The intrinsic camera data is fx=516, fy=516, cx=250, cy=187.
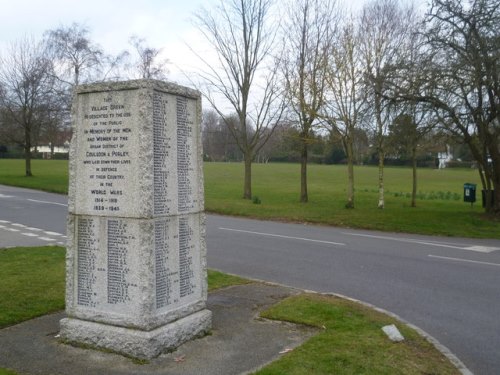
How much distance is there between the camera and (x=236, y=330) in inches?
242

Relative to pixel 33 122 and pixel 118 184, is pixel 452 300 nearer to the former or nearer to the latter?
pixel 118 184

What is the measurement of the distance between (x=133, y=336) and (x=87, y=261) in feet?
3.26

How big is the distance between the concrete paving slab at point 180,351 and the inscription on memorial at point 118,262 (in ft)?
1.99

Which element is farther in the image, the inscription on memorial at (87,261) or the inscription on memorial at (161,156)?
the inscription on memorial at (87,261)

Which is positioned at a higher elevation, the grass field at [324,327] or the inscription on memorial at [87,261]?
the inscription on memorial at [87,261]

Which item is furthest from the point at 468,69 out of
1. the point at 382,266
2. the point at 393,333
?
the point at 393,333

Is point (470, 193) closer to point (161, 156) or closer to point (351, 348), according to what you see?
point (351, 348)

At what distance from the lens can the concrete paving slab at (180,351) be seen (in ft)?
A: 16.1

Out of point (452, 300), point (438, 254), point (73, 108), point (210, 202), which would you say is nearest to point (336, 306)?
point (452, 300)

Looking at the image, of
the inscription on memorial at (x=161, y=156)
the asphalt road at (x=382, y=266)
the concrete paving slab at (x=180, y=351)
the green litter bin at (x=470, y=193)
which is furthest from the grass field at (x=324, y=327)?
the green litter bin at (x=470, y=193)

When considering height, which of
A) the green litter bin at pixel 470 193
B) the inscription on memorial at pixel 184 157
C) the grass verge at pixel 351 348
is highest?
the inscription on memorial at pixel 184 157

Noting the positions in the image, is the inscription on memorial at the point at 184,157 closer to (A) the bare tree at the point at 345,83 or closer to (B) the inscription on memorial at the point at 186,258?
(B) the inscription on memorial at the point at 186,258

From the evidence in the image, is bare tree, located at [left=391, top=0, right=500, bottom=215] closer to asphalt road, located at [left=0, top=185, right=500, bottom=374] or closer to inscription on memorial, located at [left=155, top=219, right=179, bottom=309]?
asphalt road, located at [left=0, top=185, right=500, bottom=374]

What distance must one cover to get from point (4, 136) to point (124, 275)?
4062cm
